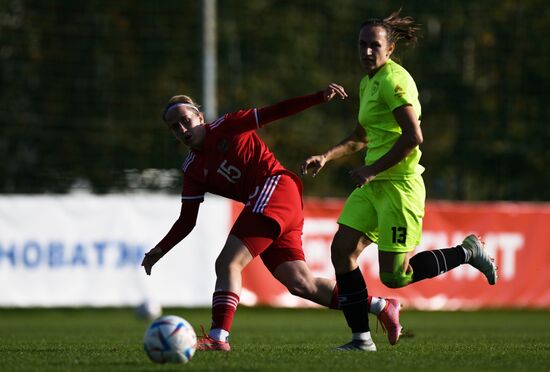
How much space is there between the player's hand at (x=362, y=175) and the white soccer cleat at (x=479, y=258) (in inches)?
49.6

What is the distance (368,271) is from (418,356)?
9.15m

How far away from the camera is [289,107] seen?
7445 mm

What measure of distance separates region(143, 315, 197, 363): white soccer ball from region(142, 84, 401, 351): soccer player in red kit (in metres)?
0.73

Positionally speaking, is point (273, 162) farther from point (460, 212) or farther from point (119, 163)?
point (119, 163)

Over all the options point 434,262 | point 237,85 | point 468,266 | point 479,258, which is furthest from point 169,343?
point 237,85

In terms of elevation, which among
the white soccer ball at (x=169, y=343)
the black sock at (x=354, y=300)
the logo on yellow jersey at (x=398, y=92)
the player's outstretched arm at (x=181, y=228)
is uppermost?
the logo on yellow jersey at (x=398, y=92)

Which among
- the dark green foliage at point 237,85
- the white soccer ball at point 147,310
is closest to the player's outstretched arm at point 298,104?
the white soccer ball at point 147,310

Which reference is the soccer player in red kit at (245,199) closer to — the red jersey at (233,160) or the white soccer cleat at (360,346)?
the red jersey at (233,160)

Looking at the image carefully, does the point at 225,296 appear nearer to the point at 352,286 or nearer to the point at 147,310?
the point at 352,286

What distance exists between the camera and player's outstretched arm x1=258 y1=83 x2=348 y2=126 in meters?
7.36

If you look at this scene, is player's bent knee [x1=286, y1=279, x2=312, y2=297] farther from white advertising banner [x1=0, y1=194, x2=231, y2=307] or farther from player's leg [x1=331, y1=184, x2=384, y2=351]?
white advertising banner [x1=0, y1=194, x2=231, y2=307]

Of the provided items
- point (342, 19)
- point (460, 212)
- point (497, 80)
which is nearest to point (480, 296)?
point (460, 212)

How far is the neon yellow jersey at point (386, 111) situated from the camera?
24.0 ft

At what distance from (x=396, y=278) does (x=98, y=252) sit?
846 cm
